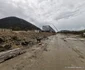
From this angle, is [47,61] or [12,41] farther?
[12,41]

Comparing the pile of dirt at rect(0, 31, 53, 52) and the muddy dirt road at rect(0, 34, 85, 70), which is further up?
the pile of dirt at rect(0, 31, 53, 52)

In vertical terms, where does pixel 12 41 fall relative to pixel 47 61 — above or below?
above

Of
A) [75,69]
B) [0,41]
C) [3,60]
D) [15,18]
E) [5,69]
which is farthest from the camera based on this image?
[15,18]

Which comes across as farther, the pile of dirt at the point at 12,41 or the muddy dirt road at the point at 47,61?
the pile of dirt at the point at 12,41

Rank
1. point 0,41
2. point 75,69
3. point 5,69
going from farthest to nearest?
point 0,41 → point 5,69 → point 75,69

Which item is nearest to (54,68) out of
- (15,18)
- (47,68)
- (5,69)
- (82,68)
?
(47,68)

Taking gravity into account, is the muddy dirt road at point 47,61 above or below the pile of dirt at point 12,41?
below

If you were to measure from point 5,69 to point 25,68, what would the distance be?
41.3 inches

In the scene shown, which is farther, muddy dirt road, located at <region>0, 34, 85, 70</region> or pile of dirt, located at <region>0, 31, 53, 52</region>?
pile of dirt, located at <region>0, 31, 53, 52</region>

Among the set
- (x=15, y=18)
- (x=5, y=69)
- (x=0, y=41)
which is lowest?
(x=5, y=69)

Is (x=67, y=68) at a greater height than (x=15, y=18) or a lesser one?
lesser

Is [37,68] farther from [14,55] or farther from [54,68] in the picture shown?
[14,55]

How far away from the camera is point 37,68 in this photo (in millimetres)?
6766

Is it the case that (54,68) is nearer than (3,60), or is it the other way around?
(54,68)
